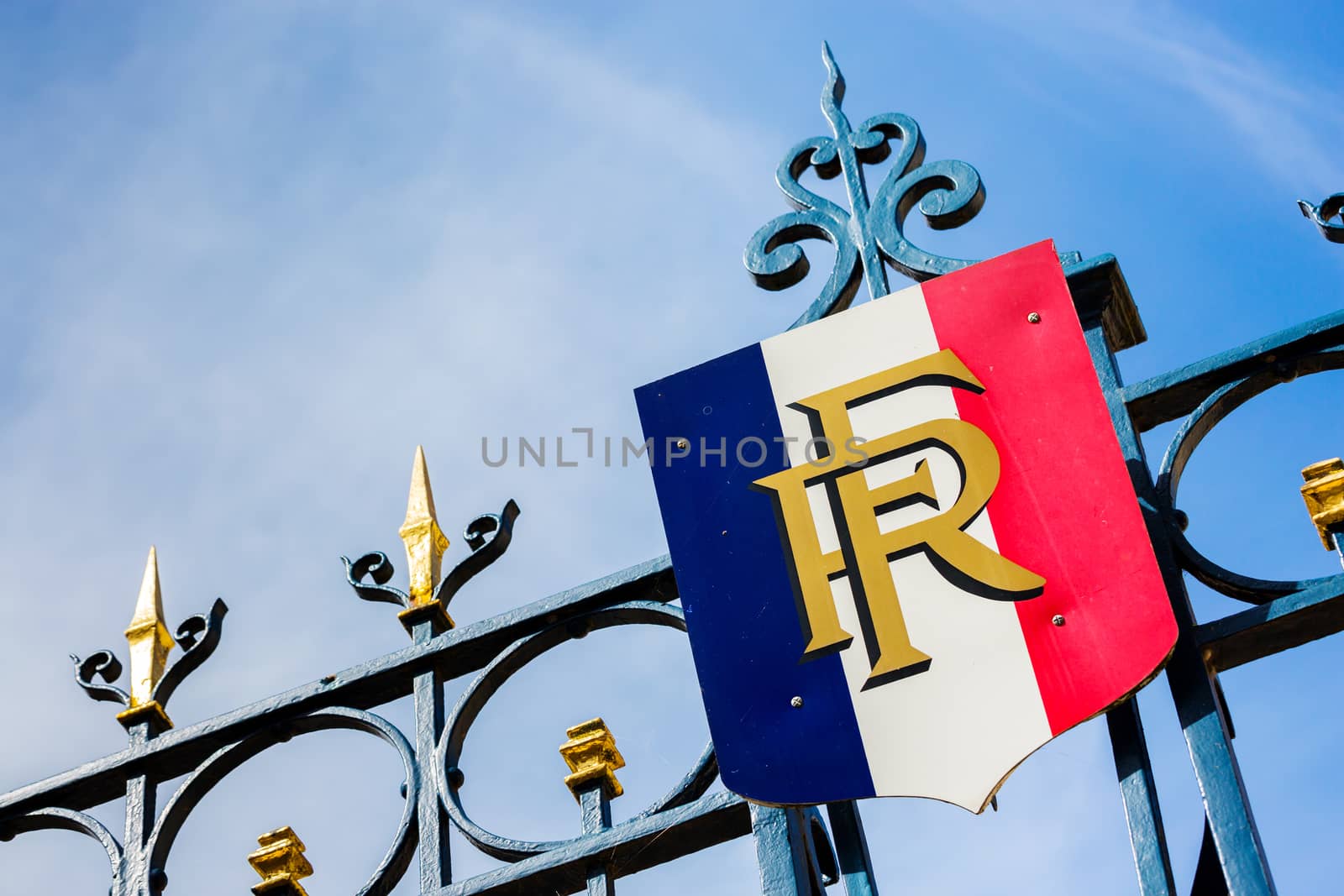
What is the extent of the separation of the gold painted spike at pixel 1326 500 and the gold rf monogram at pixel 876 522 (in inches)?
21.8

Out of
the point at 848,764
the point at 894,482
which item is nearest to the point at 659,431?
the point at 894,482

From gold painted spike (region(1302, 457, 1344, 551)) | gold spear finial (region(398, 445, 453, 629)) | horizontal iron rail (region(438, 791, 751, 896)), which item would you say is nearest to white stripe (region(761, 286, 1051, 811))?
horizontal iron rail (region(438, 791, 751, 896))

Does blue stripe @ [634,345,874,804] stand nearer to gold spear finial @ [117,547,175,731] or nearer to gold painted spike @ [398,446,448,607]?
gold painted spike @ [398,446,448,607]

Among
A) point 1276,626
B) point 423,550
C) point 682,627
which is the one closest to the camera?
point 1276,626

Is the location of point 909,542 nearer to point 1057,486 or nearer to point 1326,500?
point 1057,486

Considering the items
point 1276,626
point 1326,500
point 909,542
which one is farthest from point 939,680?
point 1326,500

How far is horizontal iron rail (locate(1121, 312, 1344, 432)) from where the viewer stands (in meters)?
4.14

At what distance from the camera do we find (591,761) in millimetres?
4105

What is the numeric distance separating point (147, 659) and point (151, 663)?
0.06ft

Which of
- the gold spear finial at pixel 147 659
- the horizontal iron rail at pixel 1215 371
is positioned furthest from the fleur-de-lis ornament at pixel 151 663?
the horizontal iron rail at pixel 1215 371

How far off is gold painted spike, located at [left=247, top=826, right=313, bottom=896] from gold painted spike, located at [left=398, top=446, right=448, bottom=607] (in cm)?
61

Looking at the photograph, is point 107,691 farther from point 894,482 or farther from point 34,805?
point 894,482

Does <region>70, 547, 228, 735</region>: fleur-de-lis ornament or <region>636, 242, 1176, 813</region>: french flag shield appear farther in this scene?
<region>70, 547, 228, 735</region>: fleur-de-lis ornament

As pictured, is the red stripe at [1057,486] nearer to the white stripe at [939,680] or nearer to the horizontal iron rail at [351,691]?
the white stripe at [939,680]
